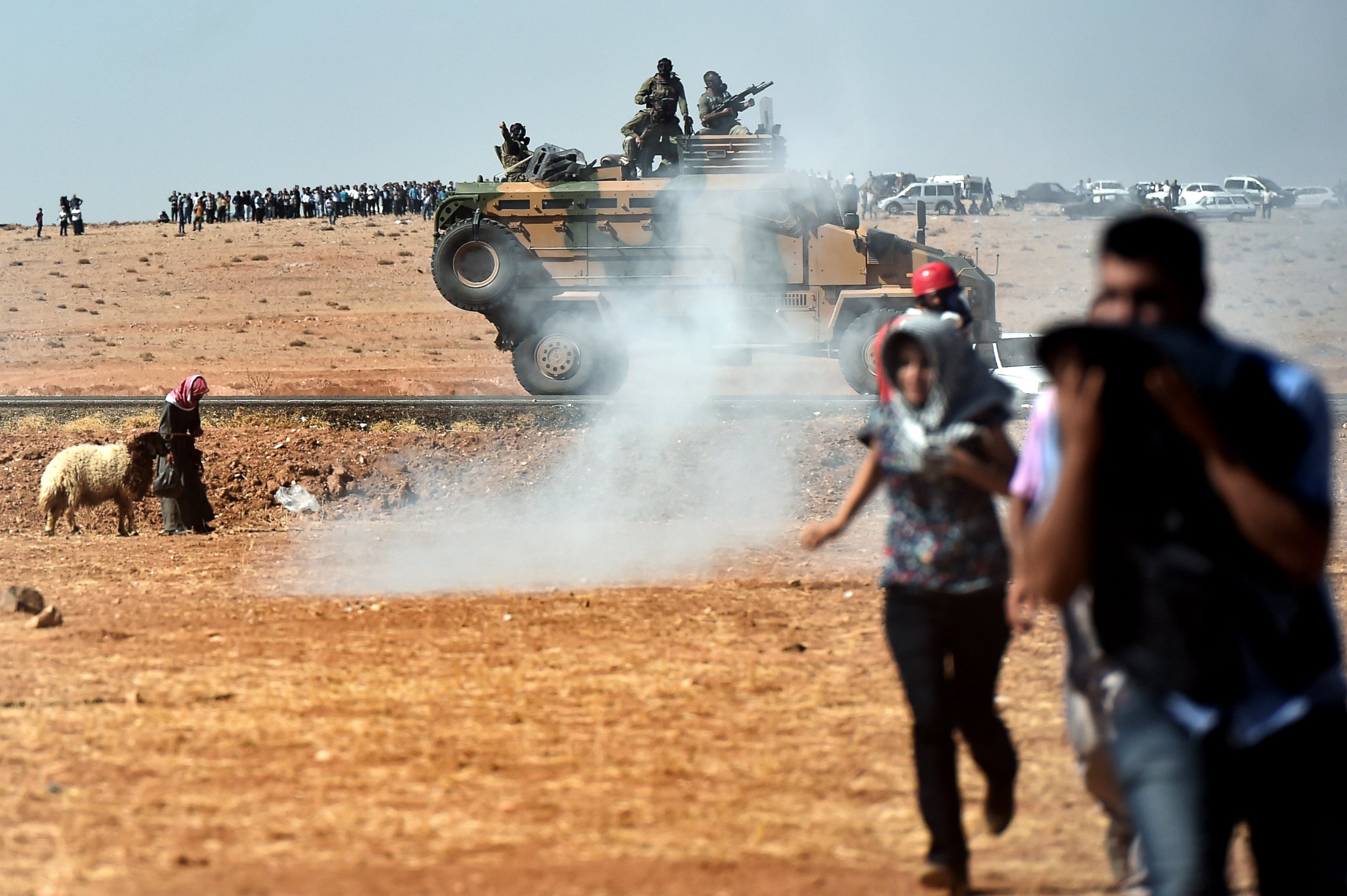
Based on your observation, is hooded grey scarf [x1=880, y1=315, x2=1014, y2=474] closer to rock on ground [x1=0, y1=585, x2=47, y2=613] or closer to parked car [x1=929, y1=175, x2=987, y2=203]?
rock on ground [x1=0, y1=585, x2=47, y2=613]

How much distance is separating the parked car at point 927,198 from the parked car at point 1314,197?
13.2m

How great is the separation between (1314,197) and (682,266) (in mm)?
47051

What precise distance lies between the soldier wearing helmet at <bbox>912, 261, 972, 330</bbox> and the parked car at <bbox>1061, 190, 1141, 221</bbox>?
160ft

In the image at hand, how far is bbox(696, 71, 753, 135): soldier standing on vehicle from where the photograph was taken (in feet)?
59.5

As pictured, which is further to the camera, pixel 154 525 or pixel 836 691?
pixel 154 525

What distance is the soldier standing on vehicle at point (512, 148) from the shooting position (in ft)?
62.4

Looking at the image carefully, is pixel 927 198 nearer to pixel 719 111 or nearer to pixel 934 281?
pixel 719 111

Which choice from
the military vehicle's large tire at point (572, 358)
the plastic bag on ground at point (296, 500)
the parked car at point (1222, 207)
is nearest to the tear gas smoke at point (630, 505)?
the military vehicle's large tire at point (572, 358)

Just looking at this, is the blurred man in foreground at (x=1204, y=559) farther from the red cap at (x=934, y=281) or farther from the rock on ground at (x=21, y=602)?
the rock on ground at (x=21, y=602)

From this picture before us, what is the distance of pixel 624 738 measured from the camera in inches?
239

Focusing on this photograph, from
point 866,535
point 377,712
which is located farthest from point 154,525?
point 377,712

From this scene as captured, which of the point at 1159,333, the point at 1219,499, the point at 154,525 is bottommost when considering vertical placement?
the point at 154,525

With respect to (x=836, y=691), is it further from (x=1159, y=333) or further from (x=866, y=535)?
(x=866, y=535)

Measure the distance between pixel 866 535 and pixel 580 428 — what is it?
4.99 metres
